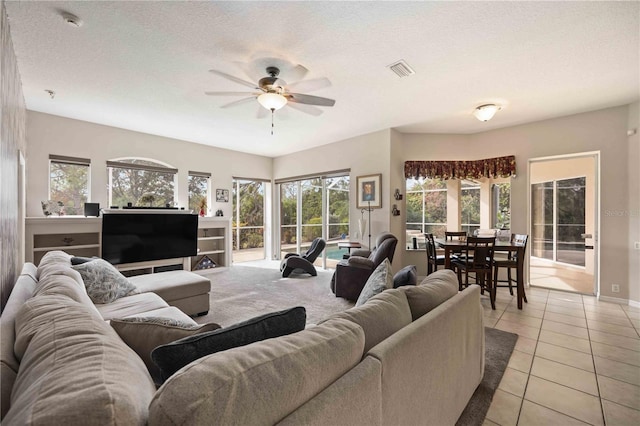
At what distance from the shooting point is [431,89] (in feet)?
11.2

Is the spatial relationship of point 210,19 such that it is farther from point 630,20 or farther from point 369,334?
point 630,20

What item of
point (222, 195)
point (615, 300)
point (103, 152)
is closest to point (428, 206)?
point (615, 300)

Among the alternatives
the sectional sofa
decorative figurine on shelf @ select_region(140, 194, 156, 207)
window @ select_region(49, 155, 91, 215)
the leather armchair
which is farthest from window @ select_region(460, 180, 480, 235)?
window @ select_region(49, 155, 91, 215)

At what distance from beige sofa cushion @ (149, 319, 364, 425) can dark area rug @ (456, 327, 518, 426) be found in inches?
53.0

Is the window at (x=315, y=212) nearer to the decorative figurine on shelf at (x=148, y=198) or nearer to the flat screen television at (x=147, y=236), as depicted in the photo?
the flat screen television at (x=147, y=236)

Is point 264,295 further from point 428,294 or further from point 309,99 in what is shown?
point 428,294

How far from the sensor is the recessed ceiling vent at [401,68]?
110 inches

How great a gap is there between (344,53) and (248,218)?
5473mm

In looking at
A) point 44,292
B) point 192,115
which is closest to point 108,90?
point 192,115

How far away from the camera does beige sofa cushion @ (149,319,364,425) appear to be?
595 mm

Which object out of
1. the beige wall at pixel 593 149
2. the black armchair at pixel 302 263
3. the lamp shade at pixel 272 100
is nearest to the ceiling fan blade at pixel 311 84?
the lamp shade at pixel 272 100

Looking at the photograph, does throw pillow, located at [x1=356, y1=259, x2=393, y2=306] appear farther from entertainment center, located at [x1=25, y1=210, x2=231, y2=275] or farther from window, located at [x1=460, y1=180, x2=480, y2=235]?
window, located at [x1=460, y1=180, x2=480, y2=235]

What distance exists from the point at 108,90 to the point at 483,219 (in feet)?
21.8

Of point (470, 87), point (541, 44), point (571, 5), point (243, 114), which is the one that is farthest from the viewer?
point (243, 114)
